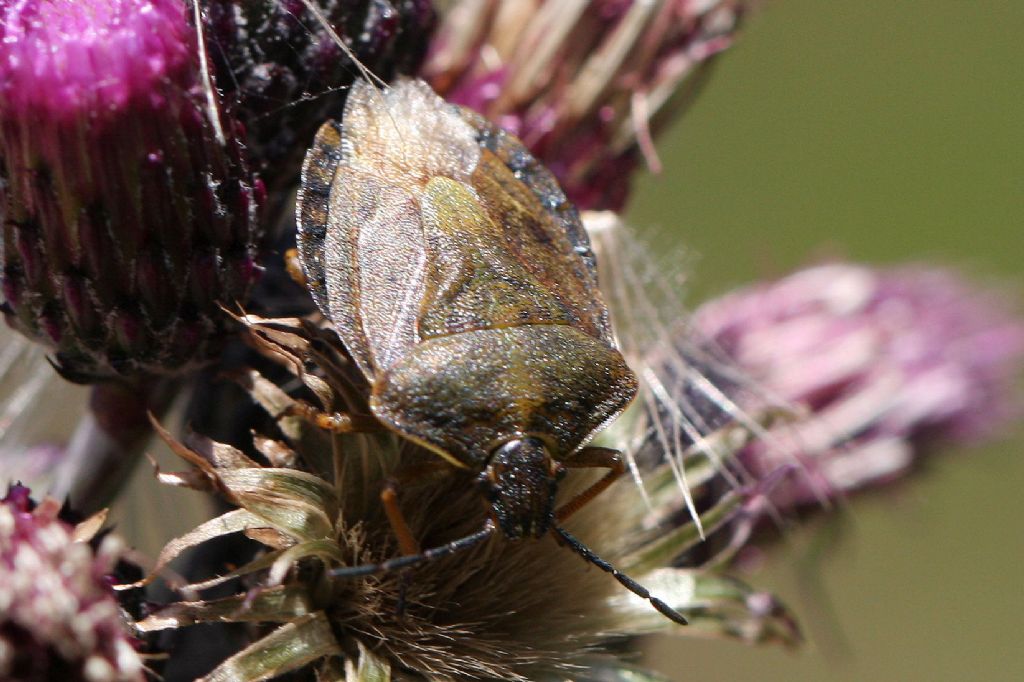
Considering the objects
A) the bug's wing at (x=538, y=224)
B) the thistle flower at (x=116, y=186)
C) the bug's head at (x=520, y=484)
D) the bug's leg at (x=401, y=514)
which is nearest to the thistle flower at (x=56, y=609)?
the thistle flower at (x=116, y=186)

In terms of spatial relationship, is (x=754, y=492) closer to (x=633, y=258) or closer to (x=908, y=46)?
(x=633, y=258)

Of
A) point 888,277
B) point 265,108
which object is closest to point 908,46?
point 888,277

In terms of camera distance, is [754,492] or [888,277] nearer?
[754,492]

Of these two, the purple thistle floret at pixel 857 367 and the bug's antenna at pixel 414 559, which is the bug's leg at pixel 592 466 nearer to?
the bug's antenna at pixel 414 559

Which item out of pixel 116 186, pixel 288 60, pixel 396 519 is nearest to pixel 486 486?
pixel 396 519

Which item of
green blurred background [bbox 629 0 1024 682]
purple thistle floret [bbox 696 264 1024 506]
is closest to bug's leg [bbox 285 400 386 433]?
purple thistle floret [bbox 696 264 1024 506]

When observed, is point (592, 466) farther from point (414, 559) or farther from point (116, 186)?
point (116, 186)
